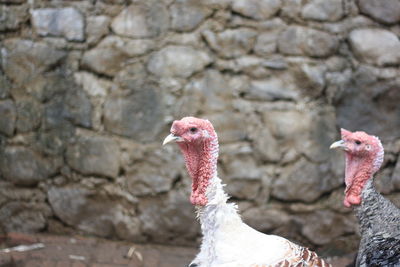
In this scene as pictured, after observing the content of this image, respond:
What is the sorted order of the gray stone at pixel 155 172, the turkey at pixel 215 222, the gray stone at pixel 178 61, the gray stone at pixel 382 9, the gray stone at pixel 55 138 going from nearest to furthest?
the turkey at pixel 215 222, the gray stone at pixel 382 9, the gray stone at pixel 178 61, the gray stone at pixel 155 172, the gray stone at pixel 55 138

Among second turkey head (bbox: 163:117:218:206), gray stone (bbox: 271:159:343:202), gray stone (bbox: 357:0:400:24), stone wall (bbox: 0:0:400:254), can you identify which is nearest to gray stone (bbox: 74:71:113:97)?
stone wall (bbox: 0:0:400:254)

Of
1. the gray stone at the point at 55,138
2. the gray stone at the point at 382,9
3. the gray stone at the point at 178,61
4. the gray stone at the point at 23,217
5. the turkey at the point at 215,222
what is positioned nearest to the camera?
the turkey at the point at 215,222

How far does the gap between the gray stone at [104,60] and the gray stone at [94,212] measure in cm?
86

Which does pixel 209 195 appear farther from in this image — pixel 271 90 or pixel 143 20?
pixel 143 20

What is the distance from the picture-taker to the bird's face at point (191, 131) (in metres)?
2.19

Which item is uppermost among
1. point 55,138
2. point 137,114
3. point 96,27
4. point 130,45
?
point 96,27

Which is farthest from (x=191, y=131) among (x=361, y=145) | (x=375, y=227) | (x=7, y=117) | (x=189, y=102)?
(x=7, y=117)

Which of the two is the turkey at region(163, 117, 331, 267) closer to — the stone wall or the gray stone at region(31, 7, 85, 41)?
the stone wall

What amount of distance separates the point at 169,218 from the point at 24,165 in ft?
3.70

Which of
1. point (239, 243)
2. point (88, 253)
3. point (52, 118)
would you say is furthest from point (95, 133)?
point (239, 243)

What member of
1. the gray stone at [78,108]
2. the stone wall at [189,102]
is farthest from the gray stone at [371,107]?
the gray stone at [78,108]

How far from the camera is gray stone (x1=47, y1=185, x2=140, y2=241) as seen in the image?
12.3ft

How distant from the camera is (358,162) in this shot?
8.68 feet

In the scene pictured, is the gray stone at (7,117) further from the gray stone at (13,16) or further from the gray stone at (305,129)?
the gray stone at (305,129)
